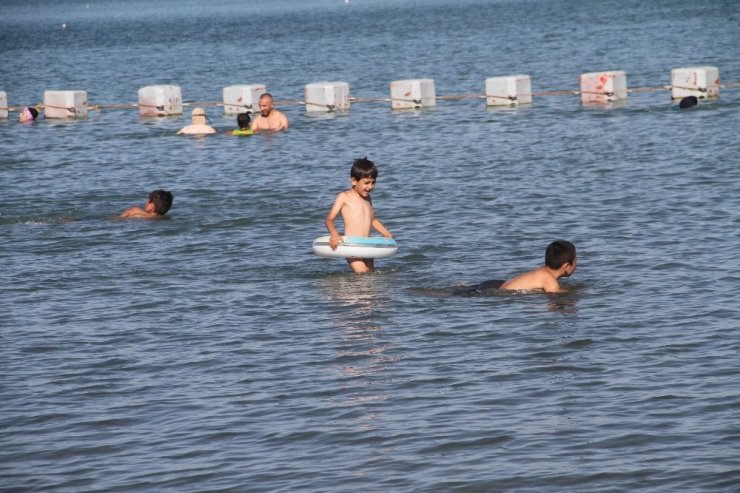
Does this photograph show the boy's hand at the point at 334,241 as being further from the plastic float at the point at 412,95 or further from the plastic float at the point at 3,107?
the plastic float at the point at 3,107

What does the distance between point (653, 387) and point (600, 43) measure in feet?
197

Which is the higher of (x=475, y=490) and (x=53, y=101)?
(x=53, y=101)

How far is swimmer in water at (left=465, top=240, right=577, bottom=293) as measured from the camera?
14266 mm

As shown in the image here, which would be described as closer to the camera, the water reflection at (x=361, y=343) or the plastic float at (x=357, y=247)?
the water reflection at (x=361, y=343)

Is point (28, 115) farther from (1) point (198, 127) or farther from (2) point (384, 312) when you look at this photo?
(2) point (384, 312)

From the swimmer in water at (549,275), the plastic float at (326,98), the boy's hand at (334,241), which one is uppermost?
the plastic float at (326,98)

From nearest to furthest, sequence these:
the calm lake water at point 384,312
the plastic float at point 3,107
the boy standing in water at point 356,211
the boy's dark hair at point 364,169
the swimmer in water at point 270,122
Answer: the calm lake water at point 384,312 → the boy's dark hair at point 364,169 → the boy standing in water at point 356,211 → the swimmer in water at point 270,122 → the plastic float at point 3,107

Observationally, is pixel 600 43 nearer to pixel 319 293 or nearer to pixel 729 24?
pixel 729 24

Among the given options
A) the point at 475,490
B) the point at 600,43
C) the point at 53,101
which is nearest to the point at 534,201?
the point at 475,490

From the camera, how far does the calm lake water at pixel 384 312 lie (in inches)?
396

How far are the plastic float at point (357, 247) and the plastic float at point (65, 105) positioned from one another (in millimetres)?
22847

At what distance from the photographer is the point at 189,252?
18.3 m

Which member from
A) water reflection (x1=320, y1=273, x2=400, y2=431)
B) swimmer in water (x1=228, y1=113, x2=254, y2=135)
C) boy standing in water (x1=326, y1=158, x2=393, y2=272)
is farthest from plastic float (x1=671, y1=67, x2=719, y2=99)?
boy standing in water (x1=326, y1=158, x2=393, y2=272)

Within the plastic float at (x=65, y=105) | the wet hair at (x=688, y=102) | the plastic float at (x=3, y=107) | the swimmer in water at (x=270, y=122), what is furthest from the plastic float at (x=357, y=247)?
the plastic float at (x=3, y=107)
